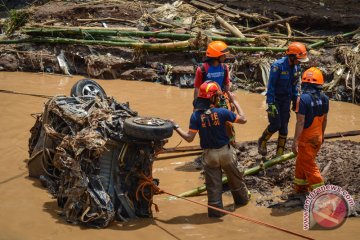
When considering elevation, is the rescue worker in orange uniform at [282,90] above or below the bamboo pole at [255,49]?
below

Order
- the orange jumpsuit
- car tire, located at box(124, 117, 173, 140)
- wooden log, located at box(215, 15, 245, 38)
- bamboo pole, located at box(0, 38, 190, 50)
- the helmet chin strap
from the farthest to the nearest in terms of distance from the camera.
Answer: wooden log, located at box(215, 15, 245, 38), bamboo pole, located at box(0, 38, 190, 50), the helmet chin strap, the orange jumpsuit, car tire, located at box(124, 117, 173, 140)

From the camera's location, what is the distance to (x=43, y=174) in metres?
7.90

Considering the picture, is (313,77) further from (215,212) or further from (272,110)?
(215,212)

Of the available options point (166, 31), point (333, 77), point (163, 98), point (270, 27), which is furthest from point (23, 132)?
point (270, 27)

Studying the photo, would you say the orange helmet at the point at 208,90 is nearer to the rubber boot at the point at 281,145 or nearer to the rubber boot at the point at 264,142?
the rubber boot at the point at 264,142

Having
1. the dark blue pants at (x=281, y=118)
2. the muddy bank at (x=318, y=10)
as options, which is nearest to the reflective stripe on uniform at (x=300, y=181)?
the dark blue pants at (x=281, y=118)

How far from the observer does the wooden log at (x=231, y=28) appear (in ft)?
49.8

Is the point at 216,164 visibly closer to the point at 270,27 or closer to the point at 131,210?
the point at 131,210

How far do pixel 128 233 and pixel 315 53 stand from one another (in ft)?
30.7

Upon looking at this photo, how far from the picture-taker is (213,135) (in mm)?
6777

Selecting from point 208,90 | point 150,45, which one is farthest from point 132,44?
point 208,90

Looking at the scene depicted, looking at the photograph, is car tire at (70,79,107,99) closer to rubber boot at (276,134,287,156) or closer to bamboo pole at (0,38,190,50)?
rubber boot at (276,134,287,156)

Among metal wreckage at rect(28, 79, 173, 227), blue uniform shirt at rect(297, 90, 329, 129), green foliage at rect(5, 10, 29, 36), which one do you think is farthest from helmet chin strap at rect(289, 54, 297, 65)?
green foliage at rect(5, 10, 29, 36)

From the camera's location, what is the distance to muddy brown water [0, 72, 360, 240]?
634 cm
